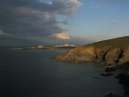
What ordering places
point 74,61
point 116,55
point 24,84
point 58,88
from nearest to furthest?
point 58,88
point 24,84
point 116,55
point 74,61

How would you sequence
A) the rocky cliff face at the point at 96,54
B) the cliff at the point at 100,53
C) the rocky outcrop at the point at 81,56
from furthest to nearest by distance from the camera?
the rocky outcrop at the point at 81,56 < the cliff at the point at 100,53 < the rocky cliff face at the point at 96,54

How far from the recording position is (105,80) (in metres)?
83.5

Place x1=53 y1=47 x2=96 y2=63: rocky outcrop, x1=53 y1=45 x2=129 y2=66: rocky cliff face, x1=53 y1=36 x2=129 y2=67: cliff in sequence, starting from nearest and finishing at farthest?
x1=53 y1=45 x2=129 y2=66: rocky cliff face < x1=53 y1=36 x2=129 y2=67: cliff < x1=53 y1=47 x2=96 y2=63: rocky outcrop

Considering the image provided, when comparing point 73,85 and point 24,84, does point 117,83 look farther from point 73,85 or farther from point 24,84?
point 24,84

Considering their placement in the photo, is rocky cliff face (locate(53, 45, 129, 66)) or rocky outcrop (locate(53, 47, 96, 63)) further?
rocky outcrop (locate(53, 47, 96, 63))

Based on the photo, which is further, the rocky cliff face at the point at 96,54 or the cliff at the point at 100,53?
the cliff at the point at 100,53

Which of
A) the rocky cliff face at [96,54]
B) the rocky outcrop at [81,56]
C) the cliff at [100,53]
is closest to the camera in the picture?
the rocky cliff face at [96,54]

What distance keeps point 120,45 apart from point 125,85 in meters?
83.4

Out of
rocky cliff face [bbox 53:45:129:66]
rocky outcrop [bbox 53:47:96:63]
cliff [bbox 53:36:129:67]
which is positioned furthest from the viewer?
rocky outcrop [bbox 53:47:96:63]

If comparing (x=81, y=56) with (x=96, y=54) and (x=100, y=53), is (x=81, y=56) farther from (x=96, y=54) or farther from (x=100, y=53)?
(x=100, y=53)

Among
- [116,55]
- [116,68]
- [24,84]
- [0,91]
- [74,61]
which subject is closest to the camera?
[0,91]

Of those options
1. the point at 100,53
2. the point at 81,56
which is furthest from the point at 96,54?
the point at 81,56

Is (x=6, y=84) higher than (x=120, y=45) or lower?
lower

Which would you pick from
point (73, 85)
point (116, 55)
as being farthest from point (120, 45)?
point (73, 85)
